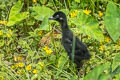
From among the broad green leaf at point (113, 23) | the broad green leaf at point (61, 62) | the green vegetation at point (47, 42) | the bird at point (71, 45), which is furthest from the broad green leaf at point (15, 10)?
the broad green leaf at point (113, 23)

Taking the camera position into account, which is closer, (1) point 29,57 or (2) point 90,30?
(2) point 90,30

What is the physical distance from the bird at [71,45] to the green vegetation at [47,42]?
0.09 meters

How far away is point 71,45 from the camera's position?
4355mm

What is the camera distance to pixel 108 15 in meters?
3.34

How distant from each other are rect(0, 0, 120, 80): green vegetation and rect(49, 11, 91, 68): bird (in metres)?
0.09

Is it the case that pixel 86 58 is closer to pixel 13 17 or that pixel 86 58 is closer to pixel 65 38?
pixel 65 38

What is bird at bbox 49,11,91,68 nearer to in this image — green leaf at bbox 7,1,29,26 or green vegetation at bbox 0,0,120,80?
green vegetation at bbox 0,0,120,80

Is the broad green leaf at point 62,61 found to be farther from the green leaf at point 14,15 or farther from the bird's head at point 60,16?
the green leaf at point 14,15

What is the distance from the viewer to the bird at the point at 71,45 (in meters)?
4.29

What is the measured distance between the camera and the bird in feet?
14.1

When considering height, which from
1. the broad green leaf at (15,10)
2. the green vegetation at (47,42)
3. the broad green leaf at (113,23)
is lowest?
the green vegetation at (47,42)

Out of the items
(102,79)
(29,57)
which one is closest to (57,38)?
(29,57)

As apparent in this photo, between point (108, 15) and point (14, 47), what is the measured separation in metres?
2.20

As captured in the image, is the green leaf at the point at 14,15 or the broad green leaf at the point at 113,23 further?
the green leaf at the point at 14,15
